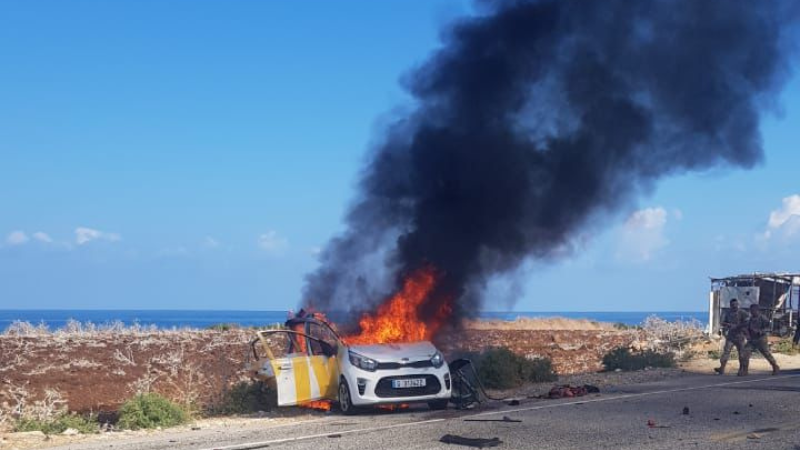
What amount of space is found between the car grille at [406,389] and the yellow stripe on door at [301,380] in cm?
126

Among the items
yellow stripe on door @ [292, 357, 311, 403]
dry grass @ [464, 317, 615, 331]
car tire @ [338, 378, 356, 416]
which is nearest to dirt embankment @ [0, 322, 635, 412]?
yellow stripe on door @ [292, 357, 311, 403]

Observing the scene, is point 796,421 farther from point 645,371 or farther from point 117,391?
point 117,391

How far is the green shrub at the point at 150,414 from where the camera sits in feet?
47.0

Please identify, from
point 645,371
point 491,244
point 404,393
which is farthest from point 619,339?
point 404,393

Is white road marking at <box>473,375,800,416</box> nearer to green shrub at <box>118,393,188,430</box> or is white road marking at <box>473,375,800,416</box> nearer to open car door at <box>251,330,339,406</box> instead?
open car door at <box>251,330,339,406</box>

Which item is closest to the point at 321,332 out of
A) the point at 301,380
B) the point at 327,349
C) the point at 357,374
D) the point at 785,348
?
the point at 327,349

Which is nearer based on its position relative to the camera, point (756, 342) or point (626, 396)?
point (626, 396)

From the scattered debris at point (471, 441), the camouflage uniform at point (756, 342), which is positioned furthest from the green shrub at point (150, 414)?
the camouflage uniform at point (756, 342)

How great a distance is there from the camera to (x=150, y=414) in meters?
14.5

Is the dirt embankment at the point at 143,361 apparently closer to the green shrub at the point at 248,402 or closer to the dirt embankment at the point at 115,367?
the dirt embankment at the point at 115,367

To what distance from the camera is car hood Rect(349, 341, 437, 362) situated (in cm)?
1438

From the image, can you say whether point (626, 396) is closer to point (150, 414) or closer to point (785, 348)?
point (150, 414)

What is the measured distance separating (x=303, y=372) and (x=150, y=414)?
8.40 ft

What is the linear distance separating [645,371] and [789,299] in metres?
17.1
